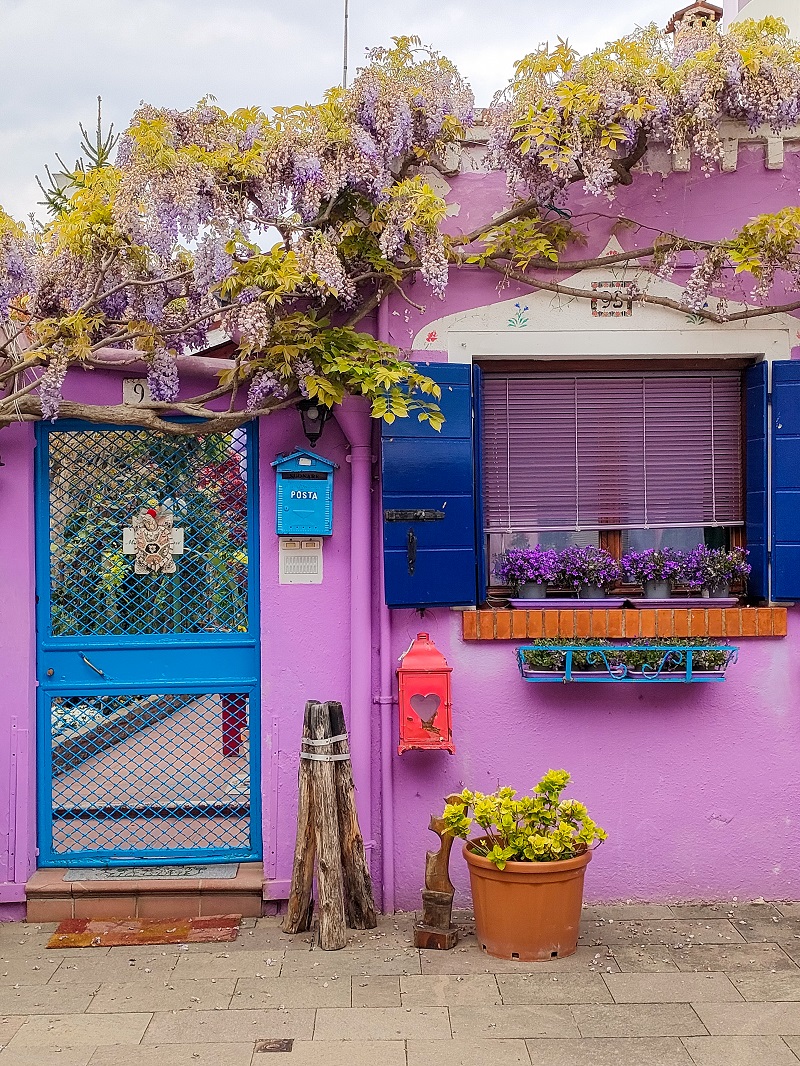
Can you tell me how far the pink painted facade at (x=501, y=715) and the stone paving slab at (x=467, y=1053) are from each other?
1395 millimetres

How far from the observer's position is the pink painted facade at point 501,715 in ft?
17.4

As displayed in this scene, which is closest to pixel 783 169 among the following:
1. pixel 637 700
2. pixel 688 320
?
pixel 688 320

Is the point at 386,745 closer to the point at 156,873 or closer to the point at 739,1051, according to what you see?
the point at 156,873

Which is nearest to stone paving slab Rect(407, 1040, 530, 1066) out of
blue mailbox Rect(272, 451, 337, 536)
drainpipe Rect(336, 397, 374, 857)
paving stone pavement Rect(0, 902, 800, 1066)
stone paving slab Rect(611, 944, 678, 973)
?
paving stone pavement Rect(0, 902, 800, 1066)

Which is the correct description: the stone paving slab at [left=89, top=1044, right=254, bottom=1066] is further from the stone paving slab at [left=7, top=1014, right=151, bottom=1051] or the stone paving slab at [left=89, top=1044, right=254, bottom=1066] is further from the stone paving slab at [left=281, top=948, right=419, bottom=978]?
the stone paving slab at [left=281, top=948, right=419, bottom=978]

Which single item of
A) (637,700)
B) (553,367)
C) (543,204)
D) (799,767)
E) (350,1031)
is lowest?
(350,1031)

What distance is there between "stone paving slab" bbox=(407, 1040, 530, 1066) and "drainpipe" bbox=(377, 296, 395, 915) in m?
1.37

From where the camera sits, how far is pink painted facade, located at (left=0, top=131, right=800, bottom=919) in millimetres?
5316

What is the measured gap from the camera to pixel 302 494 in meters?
5.23

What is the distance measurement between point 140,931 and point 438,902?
4.73 ft

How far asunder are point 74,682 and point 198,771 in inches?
31.2

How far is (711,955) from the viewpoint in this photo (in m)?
4.69

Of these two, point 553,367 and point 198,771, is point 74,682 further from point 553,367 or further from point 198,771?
point 553,367

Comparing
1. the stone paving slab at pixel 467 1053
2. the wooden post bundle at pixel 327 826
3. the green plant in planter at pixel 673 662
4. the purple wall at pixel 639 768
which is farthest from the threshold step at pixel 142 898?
the green plant in planter at pixel 673 662
